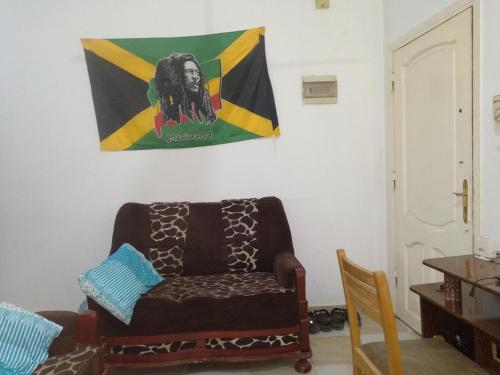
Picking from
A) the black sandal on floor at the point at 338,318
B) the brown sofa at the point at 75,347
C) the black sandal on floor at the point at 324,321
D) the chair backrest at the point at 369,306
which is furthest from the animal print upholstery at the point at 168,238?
the chair backrest at the point at 369,306

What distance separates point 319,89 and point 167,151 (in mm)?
1299

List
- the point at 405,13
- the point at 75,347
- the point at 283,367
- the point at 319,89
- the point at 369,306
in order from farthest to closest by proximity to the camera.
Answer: the point at 319,89 < the point at 405,13 < the point at 283,367 < the point at 75,347 < the point at 369,306

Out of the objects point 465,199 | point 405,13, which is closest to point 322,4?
point 405,13

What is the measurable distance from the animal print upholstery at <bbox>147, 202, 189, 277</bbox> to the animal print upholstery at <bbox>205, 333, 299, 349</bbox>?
611mm

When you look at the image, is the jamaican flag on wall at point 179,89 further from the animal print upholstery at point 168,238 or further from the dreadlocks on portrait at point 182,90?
the animal print upholstery at point 168,238

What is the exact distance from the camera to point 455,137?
6.49ft

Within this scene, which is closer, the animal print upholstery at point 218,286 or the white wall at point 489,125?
the white wall at point 489,125

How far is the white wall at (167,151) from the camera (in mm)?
2684

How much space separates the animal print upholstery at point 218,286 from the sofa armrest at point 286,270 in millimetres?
35

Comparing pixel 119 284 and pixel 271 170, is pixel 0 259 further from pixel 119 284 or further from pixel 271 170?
pixel 271 170

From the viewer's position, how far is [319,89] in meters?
2.75

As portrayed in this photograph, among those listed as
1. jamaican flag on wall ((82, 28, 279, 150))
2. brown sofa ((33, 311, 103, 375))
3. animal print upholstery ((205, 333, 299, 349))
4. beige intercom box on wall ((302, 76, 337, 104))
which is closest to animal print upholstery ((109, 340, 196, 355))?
animal print upholstery ((205, 333, 299, 349))

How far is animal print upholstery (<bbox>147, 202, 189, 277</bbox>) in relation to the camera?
8.11 ft

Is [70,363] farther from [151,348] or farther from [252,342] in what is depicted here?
[252,342]
